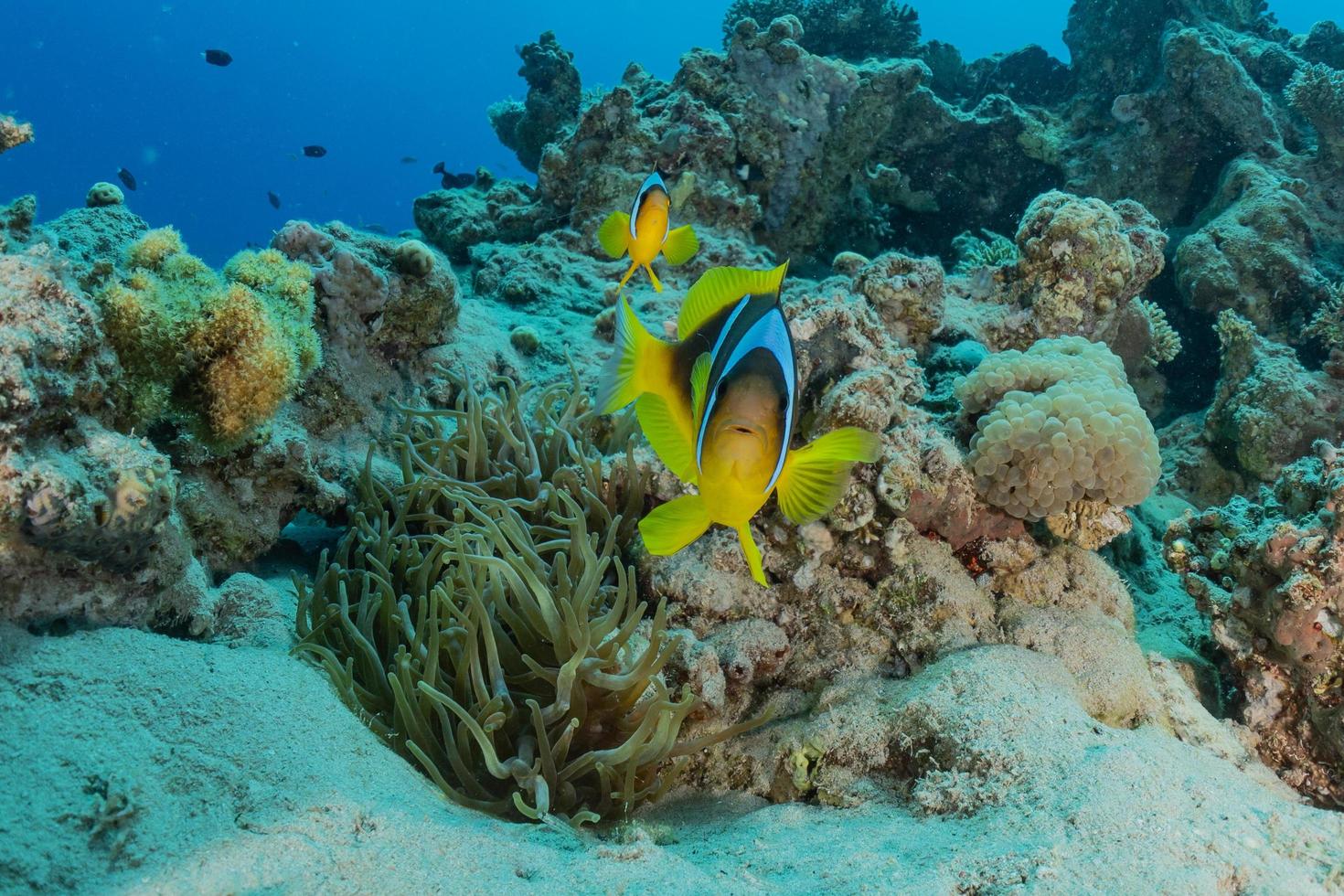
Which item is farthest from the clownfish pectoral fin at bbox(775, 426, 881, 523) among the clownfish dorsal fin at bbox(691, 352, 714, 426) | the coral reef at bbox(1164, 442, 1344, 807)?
the coral reef at bbox(1164, 442, 1344, 807)

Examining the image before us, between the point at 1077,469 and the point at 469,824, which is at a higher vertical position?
the point at 1077,469

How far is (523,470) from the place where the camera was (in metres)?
3.45

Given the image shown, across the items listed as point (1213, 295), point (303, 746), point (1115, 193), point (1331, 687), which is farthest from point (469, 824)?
point (1115, 193)

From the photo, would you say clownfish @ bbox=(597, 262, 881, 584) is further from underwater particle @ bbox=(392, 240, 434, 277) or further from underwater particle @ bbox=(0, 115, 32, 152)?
underwater particle @ bbox=(392, 240, 434, 277)

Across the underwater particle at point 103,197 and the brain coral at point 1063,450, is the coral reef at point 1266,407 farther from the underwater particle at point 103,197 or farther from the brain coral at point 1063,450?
the underwater particle at point 103,197

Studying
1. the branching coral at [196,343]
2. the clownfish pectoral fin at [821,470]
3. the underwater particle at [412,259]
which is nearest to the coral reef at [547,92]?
the underwater particle at [412,259]

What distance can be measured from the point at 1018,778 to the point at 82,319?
2.90 metres

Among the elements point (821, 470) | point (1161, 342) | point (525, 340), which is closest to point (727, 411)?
A: point (821, 470)

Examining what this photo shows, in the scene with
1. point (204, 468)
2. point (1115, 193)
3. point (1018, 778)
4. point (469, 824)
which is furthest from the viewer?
point (1115, 193)

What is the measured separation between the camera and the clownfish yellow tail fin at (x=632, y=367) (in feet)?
5.46

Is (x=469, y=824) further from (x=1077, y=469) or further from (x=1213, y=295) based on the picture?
(x=1213, y=295)

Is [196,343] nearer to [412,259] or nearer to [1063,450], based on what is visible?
[412,259]

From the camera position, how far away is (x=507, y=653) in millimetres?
2559

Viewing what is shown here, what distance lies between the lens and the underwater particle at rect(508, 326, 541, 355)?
5.48 metres
